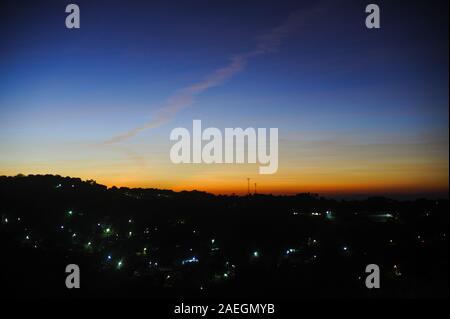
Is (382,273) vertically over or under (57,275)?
under

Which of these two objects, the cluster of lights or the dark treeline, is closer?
the dark treeline

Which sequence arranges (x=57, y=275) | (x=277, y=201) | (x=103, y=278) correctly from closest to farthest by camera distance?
1. (x=57, y=275)
2. (x=103, y=278)
3. (x=277, y=201)

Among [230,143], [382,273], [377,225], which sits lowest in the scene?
[382,273]

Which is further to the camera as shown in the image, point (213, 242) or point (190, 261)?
point (213, 242)

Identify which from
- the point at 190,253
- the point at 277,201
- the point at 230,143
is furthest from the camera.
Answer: the point at 277,201

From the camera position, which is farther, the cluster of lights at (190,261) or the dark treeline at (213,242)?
the cluster of lights at (190,261)

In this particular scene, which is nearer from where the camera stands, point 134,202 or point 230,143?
point 230,143
